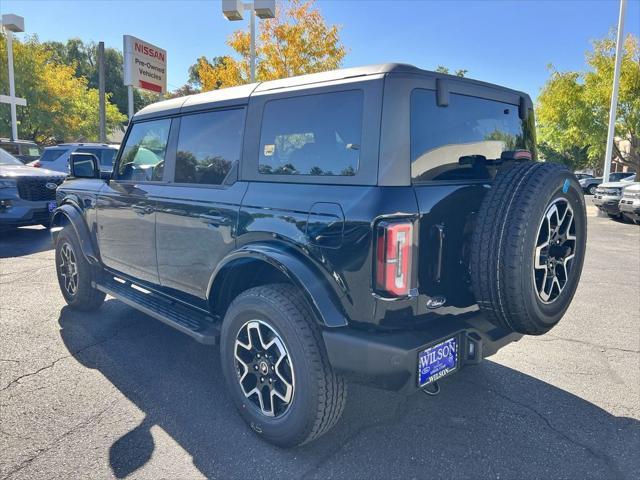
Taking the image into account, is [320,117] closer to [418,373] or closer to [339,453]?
[418,373]

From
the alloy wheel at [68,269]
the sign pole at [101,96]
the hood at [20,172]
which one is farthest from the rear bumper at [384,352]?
the sign pole at [101,96]

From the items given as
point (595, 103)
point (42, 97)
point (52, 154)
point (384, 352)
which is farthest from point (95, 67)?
point (384, 352)

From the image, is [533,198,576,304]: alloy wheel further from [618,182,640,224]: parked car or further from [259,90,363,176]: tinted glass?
[618,182,640,224]: parked car

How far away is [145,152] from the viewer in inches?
148

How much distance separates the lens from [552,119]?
22.5 m

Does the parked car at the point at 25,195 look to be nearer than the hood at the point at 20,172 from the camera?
Yes

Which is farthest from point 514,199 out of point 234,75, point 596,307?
point 234,75

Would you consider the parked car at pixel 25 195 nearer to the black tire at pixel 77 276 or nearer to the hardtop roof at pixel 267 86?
the black tire at pixel 77 276

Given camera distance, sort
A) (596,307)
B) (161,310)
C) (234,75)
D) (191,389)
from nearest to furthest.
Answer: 1. (191,389)
2. (161,310)
3. (596,307)
4. (234,75)

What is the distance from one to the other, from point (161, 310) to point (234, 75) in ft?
48.3

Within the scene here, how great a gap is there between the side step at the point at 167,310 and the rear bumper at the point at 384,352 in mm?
1034

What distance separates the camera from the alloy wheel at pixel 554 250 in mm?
2355

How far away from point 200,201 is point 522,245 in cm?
192

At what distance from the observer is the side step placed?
2.96 metres
